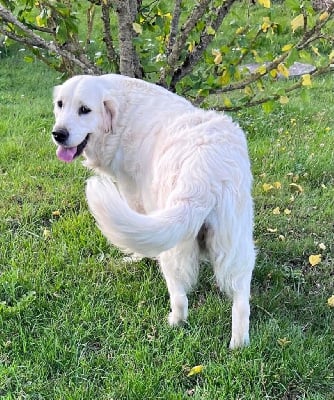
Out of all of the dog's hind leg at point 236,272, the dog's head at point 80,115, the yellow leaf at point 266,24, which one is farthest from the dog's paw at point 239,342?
the yellow leaf at point 266,24

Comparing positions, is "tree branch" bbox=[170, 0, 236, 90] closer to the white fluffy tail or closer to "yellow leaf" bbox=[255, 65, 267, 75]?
"yellow leaf" bbox=[255, 65, 267, 75]

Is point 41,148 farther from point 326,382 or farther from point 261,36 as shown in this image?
point 326,382

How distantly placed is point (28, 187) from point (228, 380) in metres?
2.65

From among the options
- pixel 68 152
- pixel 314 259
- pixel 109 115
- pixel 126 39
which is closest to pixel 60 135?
pixel 68 152

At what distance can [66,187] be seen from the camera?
15.1ft

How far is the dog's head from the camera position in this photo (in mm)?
3027

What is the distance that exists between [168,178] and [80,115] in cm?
72

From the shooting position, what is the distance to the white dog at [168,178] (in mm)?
2209

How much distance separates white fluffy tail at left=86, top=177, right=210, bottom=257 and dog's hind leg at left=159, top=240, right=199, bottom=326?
11.4 inches

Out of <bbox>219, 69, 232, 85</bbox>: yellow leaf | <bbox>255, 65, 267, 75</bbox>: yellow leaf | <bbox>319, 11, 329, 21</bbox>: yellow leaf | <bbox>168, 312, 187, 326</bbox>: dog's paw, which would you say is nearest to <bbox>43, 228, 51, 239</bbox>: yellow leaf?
<bbox>168, 312, 187, 326</bbox>: dog's paw

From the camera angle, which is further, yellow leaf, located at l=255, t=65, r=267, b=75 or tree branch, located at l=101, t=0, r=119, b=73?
tree branch, located at l=101, t=0, r=119, b=73

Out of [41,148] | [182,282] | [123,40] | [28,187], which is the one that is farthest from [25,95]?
[182,282]

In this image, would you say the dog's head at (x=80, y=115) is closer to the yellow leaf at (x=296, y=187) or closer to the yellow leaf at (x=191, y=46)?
the yellow leaf at (x=191, y=46)

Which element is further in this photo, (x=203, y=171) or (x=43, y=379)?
(x=43, y=379)
